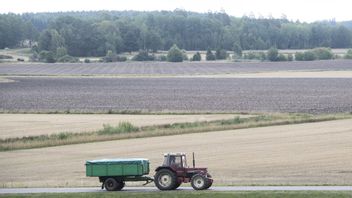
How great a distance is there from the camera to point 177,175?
35844 mm

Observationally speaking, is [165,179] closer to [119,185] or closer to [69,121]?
[119,185]

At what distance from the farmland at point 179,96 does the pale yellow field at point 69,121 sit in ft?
20.5

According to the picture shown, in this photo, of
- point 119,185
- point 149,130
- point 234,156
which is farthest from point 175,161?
point 149,130

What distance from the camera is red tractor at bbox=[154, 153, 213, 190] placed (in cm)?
3556

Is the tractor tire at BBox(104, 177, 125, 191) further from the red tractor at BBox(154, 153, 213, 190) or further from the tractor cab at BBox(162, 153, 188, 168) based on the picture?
the tractor cab at BBox(162, 153, 188, 168)

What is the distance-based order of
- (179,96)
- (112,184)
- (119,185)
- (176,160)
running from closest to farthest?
(176,160) < (112,184) < (119,185) < (179,96)

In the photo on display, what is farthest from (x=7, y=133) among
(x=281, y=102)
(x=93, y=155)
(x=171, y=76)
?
(x=171, y=76)

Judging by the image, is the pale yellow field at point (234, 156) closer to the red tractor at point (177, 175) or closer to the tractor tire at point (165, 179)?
the red tractor at point (177, 175)

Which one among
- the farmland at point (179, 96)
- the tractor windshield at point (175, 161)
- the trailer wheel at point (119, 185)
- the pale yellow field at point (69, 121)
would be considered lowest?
the farmland at point (179, 96)

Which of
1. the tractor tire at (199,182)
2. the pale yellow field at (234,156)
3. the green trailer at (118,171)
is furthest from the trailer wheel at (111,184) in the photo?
the pale yellow field at (234,156)

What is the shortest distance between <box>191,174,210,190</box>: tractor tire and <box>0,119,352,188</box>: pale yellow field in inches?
157

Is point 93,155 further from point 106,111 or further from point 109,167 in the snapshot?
point 106,111

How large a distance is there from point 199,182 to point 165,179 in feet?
4.34

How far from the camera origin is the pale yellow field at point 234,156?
41.9 m
